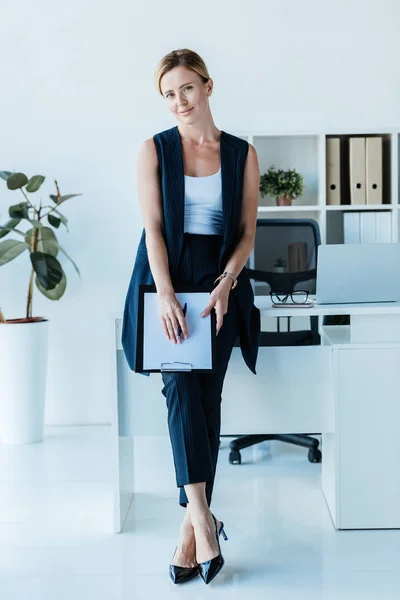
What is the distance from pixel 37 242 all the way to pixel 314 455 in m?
1.83

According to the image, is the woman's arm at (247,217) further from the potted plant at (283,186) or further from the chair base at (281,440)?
the potted plant at (283,186)

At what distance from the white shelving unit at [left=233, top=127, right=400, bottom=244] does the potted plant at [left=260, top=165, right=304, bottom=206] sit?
0.22 ft

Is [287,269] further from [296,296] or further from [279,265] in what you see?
[296,296]

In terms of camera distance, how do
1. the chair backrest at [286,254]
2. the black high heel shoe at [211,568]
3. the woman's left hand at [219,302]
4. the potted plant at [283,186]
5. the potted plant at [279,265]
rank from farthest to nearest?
the potted plant at [283,186]
the potted plant at [279,265]
the chair backrest at [286,254]
the woman's left hand at [219,302]
the black high heel shoe at [211,568]

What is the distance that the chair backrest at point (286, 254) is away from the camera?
3572mm

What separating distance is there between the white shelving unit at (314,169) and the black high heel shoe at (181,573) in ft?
7.68

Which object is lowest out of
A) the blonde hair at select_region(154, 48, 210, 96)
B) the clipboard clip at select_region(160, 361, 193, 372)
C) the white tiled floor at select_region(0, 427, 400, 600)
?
the white tiled floor at select_region(0, 427, 400, 600)

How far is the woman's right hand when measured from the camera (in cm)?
215

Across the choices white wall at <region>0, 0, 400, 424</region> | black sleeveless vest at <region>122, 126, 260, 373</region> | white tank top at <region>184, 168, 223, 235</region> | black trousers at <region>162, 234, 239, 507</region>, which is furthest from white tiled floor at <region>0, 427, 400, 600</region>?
white wall at <region>0, 0, 400, 424</region>

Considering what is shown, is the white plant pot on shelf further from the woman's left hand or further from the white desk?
the woman's left hand

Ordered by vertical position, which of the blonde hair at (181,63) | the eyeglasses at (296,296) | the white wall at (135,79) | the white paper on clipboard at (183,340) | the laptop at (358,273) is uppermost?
the white wall at (135,79)

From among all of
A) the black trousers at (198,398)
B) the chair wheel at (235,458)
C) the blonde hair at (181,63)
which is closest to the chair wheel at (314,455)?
the chair wheel at (235,458)

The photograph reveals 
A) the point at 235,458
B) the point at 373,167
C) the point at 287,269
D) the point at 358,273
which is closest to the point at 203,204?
the point at 358,273

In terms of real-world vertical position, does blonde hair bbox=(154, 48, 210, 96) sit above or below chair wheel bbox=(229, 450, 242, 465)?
above
